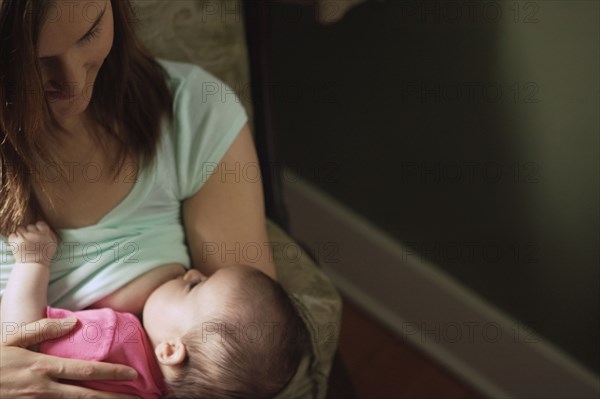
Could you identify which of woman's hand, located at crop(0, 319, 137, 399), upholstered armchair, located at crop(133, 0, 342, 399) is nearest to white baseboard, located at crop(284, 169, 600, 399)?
upholstered armchair, located at crop(133, 0, 342, 399)

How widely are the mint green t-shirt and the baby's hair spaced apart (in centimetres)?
17

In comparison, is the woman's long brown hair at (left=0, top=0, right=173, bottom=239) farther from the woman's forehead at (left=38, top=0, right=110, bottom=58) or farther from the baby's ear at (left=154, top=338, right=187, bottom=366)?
the baby's ear at (left=154, top=338, right=187, bottom=366)

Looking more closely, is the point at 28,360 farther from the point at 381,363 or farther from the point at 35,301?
the point at 381,363

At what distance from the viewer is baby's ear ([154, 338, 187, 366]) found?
3.76 ft

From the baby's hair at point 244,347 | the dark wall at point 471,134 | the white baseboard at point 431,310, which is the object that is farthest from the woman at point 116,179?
the white baseboard at point 431,310

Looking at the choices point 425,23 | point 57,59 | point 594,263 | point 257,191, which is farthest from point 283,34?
point 57,59

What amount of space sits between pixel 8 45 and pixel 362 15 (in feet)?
3.46

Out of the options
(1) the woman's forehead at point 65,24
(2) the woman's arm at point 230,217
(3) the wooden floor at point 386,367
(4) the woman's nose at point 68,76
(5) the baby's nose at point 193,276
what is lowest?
(3) the wooden floor at point 386,367

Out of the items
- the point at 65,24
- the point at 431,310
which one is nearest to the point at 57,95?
the point at 65,24

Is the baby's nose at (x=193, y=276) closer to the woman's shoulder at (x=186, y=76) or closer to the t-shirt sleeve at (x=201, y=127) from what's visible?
the t-shirt sleeve at (x=201, y=127)

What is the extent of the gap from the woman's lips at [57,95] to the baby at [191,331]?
231 millimetres

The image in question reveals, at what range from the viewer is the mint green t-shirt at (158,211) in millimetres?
1221

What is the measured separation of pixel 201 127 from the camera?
51.0 inches

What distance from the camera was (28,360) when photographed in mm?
1113
